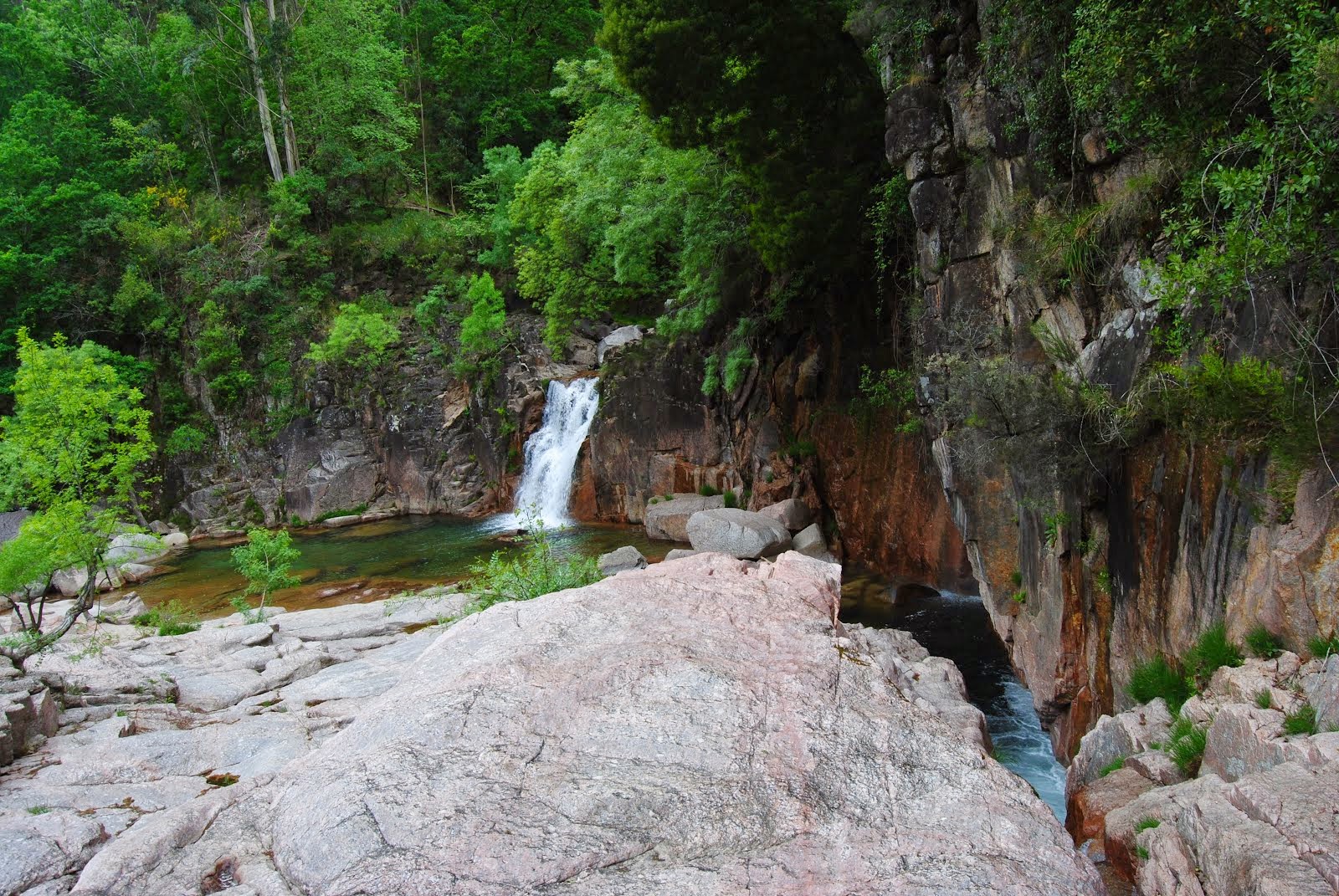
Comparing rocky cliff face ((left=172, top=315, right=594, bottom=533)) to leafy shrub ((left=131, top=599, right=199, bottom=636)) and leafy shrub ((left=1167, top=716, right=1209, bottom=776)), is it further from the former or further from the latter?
leafy shrub ((left=1167, top=716, right=1209, bottom=776))

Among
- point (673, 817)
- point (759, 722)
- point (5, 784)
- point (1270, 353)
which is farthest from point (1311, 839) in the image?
point (5, 784)

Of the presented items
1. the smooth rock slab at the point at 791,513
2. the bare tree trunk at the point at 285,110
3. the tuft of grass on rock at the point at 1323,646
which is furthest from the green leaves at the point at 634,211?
the bare tree trunk at the point at 285,110

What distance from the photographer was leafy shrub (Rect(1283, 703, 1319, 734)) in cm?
483

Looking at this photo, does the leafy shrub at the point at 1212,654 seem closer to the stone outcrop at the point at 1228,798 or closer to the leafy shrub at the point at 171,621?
the stone outcrop at the point at 1228,798

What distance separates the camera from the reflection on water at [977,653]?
9.52m

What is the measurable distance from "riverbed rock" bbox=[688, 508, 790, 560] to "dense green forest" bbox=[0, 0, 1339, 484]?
3650 mm

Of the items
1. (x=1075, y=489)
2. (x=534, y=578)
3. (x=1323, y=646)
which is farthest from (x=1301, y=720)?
(x=534, y=578)

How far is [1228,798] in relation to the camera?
4418mm

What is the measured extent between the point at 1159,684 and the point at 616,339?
22.0m

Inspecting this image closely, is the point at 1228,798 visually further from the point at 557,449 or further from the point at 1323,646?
the point at 557,449

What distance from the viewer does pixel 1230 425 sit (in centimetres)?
618

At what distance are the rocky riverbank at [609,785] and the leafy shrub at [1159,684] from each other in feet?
4.99

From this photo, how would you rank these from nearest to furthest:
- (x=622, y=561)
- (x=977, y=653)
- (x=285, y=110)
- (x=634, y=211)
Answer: (x=977, y=653) → (x=634, y=211) → (x=622, y=561) → (x=285, y=110)

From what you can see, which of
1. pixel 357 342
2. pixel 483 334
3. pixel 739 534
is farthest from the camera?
pixel 357 342
